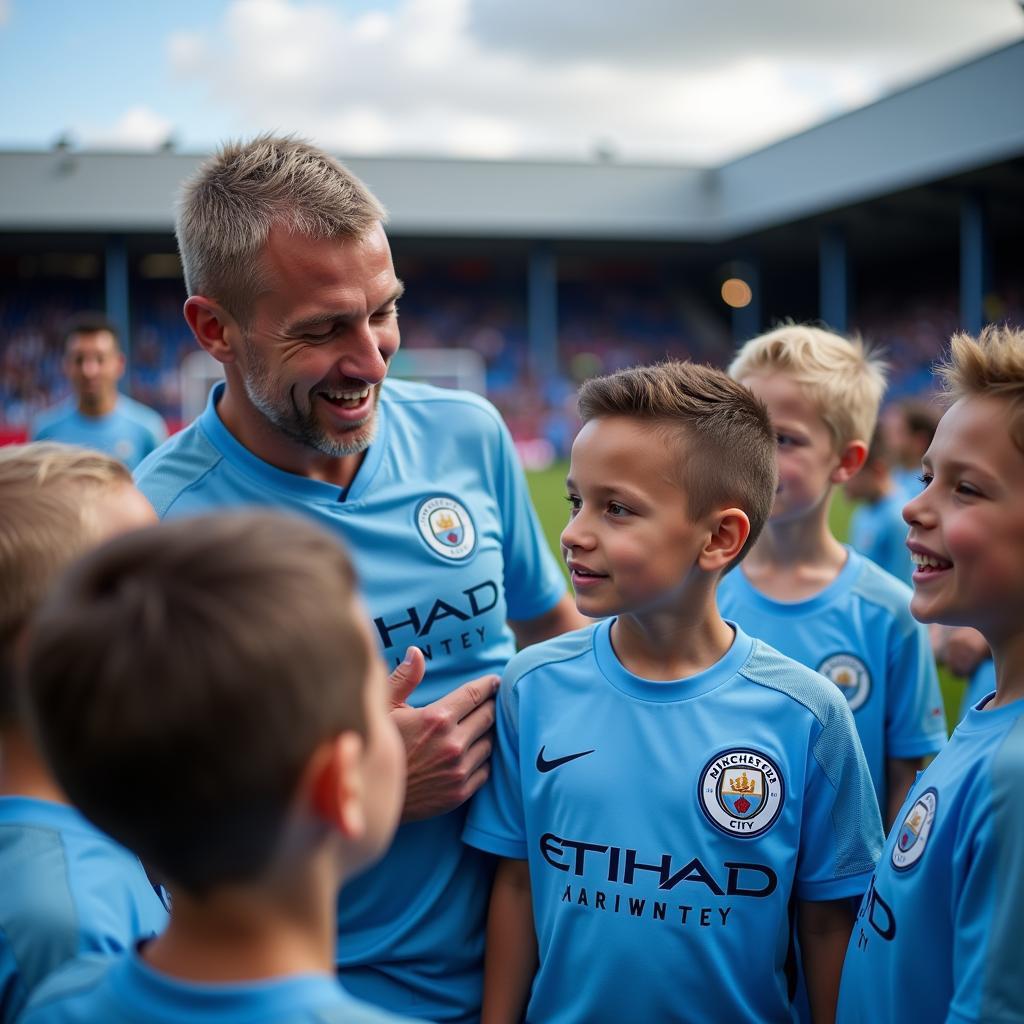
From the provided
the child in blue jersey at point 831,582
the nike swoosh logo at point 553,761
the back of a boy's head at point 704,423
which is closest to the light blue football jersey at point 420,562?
the nike swoosh logo at point 553,761

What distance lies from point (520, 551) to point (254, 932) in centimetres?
153

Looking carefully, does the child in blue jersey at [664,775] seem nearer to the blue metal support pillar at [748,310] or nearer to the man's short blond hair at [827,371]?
the man's short blond hair at [827,371]

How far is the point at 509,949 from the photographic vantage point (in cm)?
199

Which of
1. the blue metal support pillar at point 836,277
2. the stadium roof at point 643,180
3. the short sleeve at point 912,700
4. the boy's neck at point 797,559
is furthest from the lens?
the blue metal support pillar at point 836,277

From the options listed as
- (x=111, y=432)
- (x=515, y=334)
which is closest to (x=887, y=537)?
(x=111, y=432)

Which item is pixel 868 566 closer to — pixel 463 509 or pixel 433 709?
pixel 463 509

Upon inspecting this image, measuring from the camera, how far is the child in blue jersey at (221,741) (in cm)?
97

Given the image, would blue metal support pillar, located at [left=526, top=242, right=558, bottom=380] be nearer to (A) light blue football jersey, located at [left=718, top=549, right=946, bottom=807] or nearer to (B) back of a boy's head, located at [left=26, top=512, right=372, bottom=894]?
(A) light blue football jersey, located at [left=718, top=549, right=946, bottom=807]

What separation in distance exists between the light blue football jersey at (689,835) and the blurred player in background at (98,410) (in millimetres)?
7002

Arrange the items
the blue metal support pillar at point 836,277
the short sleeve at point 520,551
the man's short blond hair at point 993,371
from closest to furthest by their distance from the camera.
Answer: the man's short blond hair at point 993,371, the short sleeve at point 520,551, the blue metal support pillar at point 836,277

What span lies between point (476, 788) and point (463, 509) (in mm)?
626

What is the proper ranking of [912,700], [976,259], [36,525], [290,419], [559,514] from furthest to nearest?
[976,259], [559,514], [912,700], [290,419], [36,525]

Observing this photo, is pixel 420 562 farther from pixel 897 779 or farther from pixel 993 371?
pixel 897 779

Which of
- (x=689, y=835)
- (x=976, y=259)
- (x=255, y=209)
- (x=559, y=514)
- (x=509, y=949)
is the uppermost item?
(x=976, y=259)
